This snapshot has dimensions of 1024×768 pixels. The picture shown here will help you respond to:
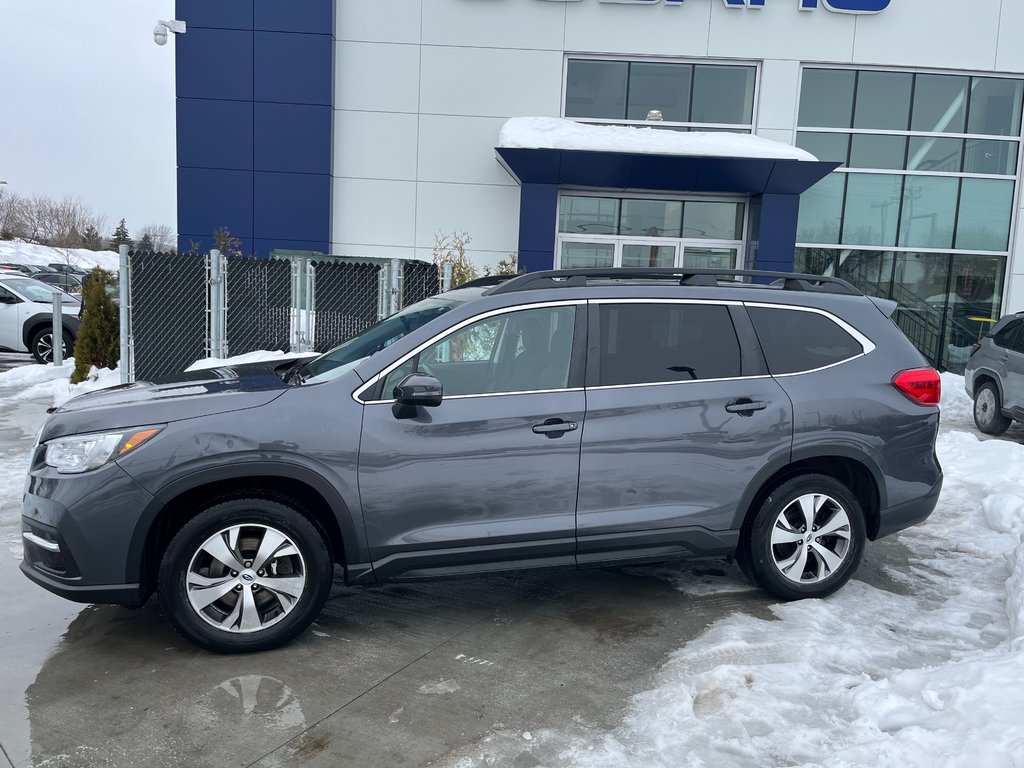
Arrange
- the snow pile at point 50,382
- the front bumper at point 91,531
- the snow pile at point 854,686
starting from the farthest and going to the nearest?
the snow pile at point 50,382 → the front bumper at point 91,531 → the snow pile at point 854,686

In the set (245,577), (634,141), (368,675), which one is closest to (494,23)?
(634,141)

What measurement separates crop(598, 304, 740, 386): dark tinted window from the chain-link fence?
7679mm

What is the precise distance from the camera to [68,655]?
13.5 ft

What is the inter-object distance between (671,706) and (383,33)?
1475 centimetres

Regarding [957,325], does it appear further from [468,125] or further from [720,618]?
[720,618]

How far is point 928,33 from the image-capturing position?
51.0 ft

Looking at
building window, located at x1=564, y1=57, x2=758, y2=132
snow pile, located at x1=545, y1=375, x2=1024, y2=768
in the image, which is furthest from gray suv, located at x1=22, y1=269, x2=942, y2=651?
building window, located at x1=564, y1=57, x2=758, y2=132

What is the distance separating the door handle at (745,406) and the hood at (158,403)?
235cm

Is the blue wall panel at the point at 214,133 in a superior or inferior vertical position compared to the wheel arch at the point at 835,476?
superior

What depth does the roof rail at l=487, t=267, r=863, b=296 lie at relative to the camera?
4.57 metres

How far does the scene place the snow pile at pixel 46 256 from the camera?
73500 millimetres

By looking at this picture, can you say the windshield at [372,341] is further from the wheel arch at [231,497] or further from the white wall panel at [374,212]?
the white wall panel at [374,212]

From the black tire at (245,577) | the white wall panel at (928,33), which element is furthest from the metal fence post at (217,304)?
the white wall panel at (928,33)

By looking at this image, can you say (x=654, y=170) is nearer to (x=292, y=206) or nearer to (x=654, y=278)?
(x=292, y=206)
